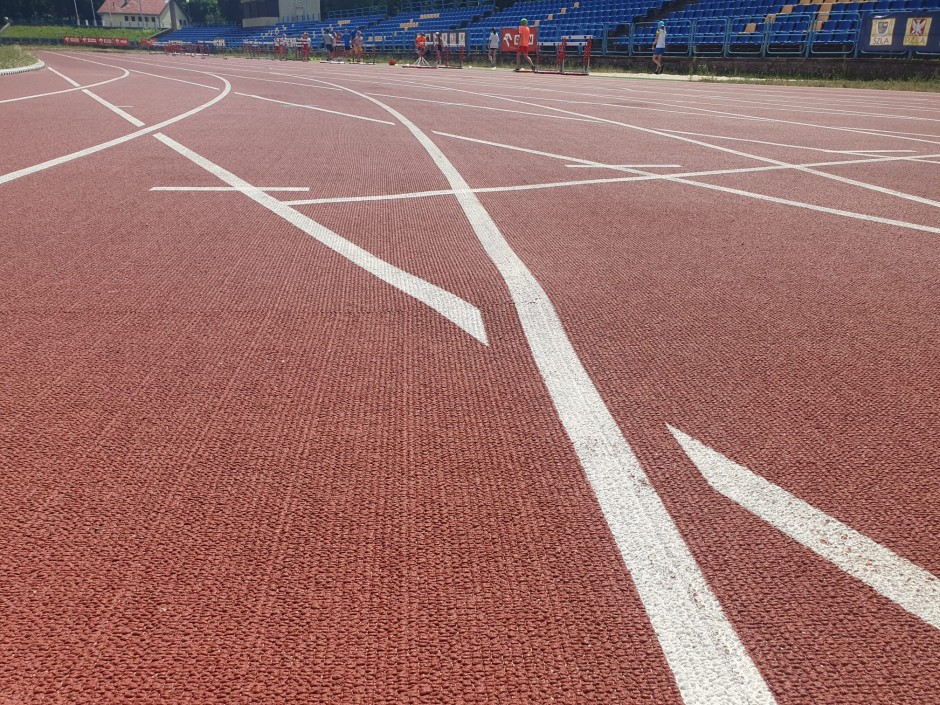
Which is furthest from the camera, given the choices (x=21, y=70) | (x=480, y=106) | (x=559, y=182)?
(x=21, y=70)

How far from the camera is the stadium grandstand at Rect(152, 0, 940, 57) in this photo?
2158 centimetres

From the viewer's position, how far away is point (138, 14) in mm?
121188

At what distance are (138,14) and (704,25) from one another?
12378cm

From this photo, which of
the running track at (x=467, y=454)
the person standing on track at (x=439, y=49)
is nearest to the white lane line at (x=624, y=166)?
the running track at (x=467, y=454)

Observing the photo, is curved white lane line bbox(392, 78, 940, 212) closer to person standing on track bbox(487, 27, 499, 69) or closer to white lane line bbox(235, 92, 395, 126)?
white lane line bbox(235, 92, 395, 126)

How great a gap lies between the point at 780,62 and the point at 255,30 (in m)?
75.7

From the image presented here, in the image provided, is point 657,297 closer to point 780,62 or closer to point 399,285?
point 399,285

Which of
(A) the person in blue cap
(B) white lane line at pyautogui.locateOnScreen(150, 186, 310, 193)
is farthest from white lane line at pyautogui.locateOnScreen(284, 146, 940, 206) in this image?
(A) the person in blue cap

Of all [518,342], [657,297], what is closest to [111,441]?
[518,342]

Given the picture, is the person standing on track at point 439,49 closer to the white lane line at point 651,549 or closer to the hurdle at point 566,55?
the hurdle at point 566,55

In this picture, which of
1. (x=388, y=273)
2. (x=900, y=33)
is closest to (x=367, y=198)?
(x=388, y=273)

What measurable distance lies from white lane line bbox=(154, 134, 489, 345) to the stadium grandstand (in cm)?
2119

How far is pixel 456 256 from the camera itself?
4.41 m

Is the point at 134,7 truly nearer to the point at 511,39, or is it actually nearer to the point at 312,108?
the point at 511,39
